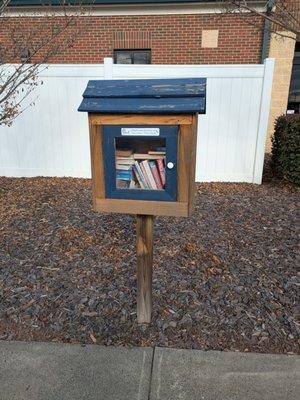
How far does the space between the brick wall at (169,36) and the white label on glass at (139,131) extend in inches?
286

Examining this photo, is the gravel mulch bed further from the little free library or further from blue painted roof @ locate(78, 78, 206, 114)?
blue painted roof @ locate(78, 78, 206, 114)

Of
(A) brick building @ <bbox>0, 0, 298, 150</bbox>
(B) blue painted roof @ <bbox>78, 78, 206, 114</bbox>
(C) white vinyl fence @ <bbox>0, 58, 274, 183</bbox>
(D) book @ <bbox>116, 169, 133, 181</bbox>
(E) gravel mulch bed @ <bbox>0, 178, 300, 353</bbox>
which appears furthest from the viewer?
(A) brick building @ <bbox>0, 0, 298, 150</bbox>

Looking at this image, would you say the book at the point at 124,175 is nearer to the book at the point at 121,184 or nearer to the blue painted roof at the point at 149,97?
the book at the point at 121,184

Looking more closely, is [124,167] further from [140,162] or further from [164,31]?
[164,31]

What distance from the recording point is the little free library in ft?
6.48

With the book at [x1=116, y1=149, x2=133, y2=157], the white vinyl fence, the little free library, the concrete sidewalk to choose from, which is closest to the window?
the white vinyl fence

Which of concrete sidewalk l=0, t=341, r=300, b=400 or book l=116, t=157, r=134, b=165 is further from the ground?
book l=116, t=157, r=134, b=165

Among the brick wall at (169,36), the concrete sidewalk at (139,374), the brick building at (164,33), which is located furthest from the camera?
the brick wall at (169,36)

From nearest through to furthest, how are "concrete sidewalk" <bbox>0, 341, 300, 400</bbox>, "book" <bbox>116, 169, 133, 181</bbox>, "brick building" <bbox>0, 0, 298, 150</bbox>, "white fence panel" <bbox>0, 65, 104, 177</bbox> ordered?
"concrete sidewalk" <bbox>0, 341, 300, 400</bbox> → "book" <bbox>116, 169, 133, 181</bbox> → "white fence panel" <bbox>0, 65, 104, 177</bbox> → "brick building" <bbox>0, 0, 298, 150</bbox>

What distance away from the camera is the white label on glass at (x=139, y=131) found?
2008 millimetres

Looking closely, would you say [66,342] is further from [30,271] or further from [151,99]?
[151,99]

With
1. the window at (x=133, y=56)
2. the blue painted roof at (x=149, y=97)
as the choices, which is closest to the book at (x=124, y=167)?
the blue painted roof at (x=149, y=97)

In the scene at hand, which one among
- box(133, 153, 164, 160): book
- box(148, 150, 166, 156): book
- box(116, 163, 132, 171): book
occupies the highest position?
box(148, 150, 166, 156): book

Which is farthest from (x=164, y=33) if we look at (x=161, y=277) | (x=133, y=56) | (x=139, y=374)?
(x=139, y=374)
